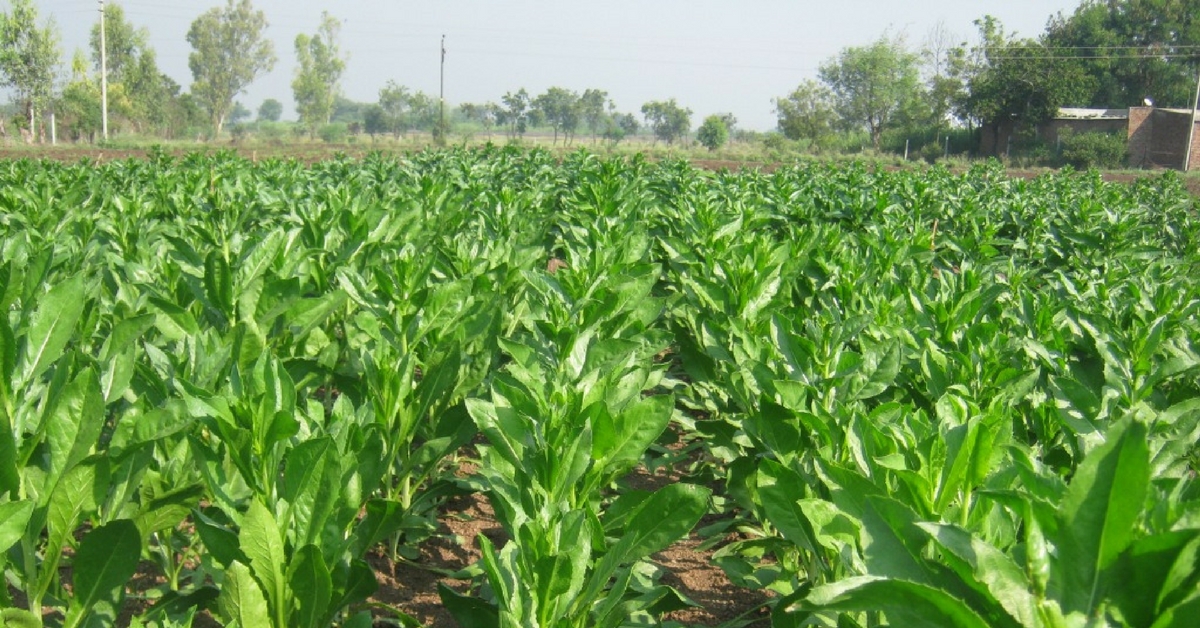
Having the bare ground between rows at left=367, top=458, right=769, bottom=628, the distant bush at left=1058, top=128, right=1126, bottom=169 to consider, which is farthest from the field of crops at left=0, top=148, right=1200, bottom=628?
the distant bush at left=1058, top=128, right=1126, bottom=169

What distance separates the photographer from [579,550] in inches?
94.8

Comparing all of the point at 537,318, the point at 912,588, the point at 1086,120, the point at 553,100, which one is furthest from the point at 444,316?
the point at 553,100

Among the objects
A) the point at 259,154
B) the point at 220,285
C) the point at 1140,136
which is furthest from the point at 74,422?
the point at 1140,136

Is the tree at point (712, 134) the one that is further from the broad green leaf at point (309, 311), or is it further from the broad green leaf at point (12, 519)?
the broad green leaf at point (12, 519)

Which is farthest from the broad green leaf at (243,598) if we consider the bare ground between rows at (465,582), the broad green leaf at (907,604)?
the broad green leaf at (907,604)

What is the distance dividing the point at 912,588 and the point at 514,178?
15.6 metres

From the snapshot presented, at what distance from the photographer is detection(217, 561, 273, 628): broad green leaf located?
238 centimetres

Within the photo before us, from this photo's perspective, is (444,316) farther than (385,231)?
No

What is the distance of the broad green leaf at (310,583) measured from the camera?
2.46 metres

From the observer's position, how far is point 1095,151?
48.6 metres

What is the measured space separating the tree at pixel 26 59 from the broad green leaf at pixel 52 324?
227 ft

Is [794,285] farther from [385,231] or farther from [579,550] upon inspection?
[579,550]

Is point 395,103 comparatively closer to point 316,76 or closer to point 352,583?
point 316,76

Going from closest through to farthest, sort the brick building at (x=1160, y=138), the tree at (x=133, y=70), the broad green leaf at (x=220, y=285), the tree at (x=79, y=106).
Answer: the broad green leaf at (x=220, y=285) < the brick building at (x=1160, y=138) < the tree at (x=79, y=106) < the tree at (x=133, y=70)
